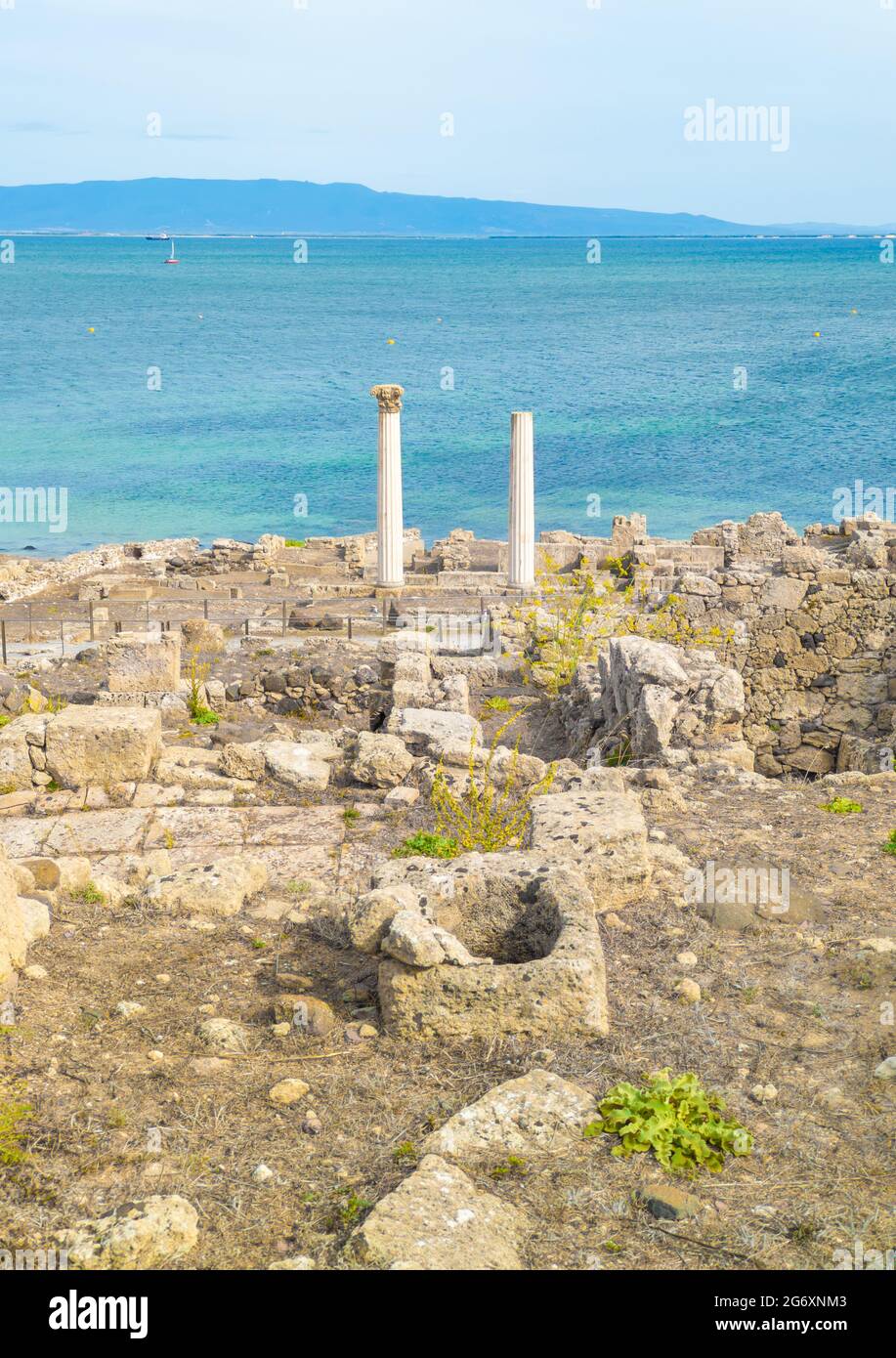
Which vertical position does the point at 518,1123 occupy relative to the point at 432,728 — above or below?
below

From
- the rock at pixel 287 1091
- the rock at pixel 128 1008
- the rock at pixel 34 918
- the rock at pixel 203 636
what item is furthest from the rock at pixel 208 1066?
the rock at pixel 203 636

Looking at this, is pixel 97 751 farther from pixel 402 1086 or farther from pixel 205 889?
pixel 402 1086

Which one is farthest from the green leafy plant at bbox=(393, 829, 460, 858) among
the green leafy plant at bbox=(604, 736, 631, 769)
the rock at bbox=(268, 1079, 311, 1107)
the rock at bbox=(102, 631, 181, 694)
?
the rock at bbox=(102, 631, 181, 694)

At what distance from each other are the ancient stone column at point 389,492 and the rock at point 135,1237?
2104cm

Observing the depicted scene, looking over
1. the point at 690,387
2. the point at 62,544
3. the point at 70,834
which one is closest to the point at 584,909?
the point at 70,834

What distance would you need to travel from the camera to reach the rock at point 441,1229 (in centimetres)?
412

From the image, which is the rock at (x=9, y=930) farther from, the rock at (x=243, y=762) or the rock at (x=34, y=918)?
the rock at (x=243, y=762)

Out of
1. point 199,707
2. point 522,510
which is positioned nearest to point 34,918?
point 199,707

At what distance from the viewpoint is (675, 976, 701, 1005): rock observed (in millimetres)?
5979

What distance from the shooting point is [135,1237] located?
13.9ft

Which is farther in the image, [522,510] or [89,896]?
[522,510]

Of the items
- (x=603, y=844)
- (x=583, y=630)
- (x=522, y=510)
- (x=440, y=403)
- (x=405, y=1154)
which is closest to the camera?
(x=405, y=1154)

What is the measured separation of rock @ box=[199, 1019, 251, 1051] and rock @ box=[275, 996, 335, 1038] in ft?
0.62

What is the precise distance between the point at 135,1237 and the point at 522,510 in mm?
22175
